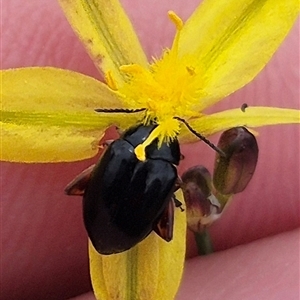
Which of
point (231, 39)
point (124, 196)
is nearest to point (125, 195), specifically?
point (124, 196)

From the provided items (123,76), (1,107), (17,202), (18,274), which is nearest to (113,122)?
(123,76)

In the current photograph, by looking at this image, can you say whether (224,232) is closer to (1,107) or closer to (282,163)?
(282,163)

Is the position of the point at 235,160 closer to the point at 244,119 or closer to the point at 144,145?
the point at 244,119

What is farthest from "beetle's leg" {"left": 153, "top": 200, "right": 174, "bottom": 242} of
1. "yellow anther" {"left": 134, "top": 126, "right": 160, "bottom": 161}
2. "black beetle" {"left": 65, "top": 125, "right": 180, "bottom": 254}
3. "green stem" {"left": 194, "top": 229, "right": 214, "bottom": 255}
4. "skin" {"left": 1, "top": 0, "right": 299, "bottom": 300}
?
"green stem" {"left": 194, "top": 229, "right": 214, "bottom": 255}

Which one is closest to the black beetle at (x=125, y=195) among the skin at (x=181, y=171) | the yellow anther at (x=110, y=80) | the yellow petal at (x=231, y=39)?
the yellow anther at (x=110, y=80)

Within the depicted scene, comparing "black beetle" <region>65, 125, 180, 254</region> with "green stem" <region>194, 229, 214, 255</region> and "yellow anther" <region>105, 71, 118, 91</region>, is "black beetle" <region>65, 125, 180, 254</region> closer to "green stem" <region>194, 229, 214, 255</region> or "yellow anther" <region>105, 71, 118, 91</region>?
"yellow anther" <region>105, 71, 118, 91</region>

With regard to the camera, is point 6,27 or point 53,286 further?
point 53,286

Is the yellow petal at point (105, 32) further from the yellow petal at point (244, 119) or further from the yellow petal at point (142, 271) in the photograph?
the yellow petal at point (142, 271)
